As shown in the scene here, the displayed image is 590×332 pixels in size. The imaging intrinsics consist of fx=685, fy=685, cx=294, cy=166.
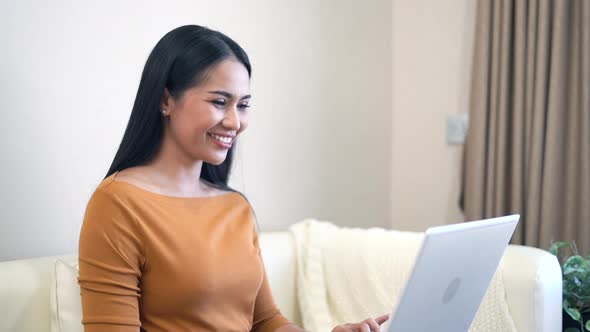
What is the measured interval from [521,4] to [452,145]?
2.07 feet

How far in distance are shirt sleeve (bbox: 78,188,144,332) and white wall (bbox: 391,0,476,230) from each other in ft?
5.86

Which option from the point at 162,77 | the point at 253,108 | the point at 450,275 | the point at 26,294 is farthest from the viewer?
the point at 253,108

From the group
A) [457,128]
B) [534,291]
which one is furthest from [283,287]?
[457,128]

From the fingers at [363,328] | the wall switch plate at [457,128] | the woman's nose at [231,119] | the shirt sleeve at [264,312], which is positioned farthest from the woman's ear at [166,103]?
the wall switch plate at [457,128]

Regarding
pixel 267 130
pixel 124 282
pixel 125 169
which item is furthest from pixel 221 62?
pixel 267 130

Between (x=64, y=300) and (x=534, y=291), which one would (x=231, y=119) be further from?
(x=534, y=291)

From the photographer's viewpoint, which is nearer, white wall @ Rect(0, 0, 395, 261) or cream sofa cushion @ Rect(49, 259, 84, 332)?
cream sofa cushion @ Rect(49, 259, 84, 332)

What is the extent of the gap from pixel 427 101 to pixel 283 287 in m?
1.13

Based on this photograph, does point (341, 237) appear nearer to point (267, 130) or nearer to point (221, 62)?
point (267, 130)

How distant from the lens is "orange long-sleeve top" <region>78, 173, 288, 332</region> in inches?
50.9

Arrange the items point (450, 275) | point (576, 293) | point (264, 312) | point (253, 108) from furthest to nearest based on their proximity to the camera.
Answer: point (253, 108), point (576, 293), point (264, 312), point (450, 275)

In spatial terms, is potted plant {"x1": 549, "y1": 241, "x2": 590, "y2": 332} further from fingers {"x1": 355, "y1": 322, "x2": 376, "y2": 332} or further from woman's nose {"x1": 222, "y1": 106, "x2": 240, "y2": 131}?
woman's nose {"x1": 222, "y1": 106, "x2": 240, "y2": 131}

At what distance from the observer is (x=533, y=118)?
8.10ft

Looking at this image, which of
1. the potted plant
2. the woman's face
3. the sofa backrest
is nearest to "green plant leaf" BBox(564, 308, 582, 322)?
the potted plant
